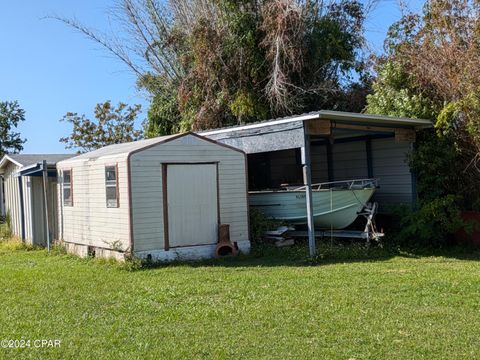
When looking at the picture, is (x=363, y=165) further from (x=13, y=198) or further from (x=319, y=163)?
(x=13, y=198)

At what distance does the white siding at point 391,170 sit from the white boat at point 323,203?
118cm

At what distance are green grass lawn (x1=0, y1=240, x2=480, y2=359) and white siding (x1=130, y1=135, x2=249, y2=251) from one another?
910mm

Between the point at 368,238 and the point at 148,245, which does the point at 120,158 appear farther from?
the point at 368,238

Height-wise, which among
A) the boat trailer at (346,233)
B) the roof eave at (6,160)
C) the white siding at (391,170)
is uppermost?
the roof eave at (6,160)

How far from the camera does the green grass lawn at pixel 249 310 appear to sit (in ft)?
18.5

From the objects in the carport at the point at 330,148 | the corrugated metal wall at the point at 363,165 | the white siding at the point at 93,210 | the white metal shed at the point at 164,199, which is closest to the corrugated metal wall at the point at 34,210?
the white siding at the point at 93,210

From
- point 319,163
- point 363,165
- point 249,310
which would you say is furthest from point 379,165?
point 249,310

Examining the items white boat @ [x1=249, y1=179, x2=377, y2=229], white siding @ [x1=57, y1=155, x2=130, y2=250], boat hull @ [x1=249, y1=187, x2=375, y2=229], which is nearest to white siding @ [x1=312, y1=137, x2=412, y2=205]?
white boat @ [x1=249, y1=179, x2=377, y2=229]

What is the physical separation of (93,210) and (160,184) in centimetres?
216

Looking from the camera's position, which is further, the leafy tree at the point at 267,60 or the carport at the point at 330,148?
the leafy tree at the point at 267,60

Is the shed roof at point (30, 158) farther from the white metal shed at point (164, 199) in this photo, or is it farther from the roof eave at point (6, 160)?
the white metal shed at point (164, 199)

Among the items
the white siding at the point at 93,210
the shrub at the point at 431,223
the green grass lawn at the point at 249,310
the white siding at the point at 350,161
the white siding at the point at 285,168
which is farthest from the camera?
the white siding at the point at 285,168

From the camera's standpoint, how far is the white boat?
12922mm

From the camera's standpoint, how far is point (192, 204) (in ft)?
39.3
